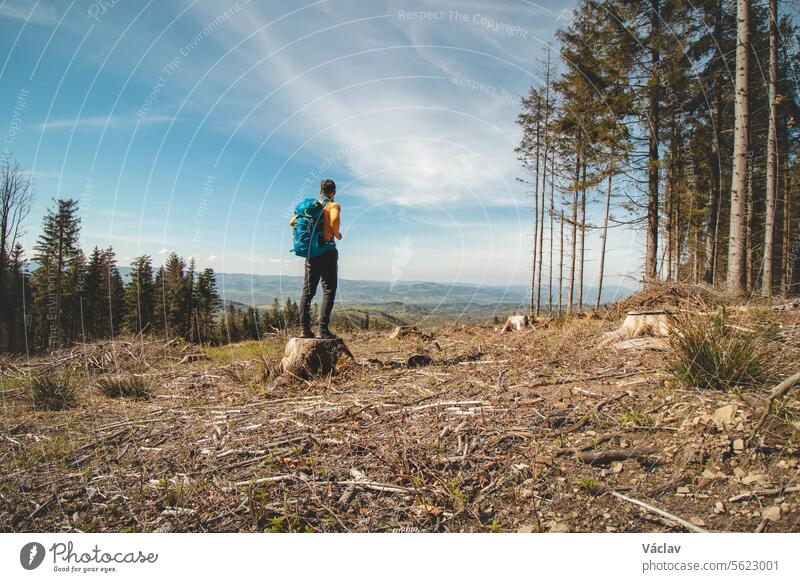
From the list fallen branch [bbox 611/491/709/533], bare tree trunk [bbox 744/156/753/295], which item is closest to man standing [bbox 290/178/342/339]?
fallen branch [bbox 611/491/709/533]

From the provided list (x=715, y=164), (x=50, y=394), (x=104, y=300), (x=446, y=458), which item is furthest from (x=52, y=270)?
(x=715, y=164)

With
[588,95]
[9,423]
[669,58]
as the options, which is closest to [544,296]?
[588,95]

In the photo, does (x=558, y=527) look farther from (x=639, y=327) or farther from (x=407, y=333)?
(x=407, y=333)

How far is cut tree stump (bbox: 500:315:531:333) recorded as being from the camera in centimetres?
1072

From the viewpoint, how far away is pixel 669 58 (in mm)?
14195

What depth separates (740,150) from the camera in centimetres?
845

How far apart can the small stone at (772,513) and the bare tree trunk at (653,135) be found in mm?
14346

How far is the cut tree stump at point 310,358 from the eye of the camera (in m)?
5.84

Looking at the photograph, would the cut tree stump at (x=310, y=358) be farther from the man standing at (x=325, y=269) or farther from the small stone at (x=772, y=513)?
the small stone at (x=772, y=513)

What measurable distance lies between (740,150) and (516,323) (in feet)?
22.0

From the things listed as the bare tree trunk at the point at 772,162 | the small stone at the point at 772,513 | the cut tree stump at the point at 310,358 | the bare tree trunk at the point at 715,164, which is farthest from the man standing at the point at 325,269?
the bare tree trunk at the point at 715,164

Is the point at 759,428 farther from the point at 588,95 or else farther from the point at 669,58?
the point at 588,95

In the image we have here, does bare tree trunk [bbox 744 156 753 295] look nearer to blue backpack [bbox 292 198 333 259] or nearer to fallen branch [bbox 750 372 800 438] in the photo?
fallen branch [bbox 750 372 800 438]

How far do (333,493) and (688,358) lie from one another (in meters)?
3.35
